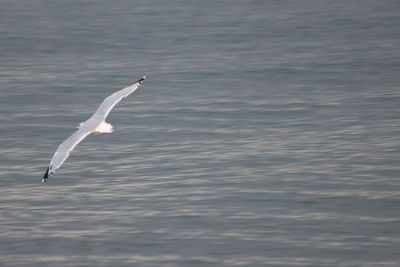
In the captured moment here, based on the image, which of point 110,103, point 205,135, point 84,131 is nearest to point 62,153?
point 84,131

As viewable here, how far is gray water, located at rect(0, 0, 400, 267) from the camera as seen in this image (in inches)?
553

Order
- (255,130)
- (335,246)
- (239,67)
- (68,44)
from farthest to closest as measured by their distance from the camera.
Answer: (68,44)
(239,67)
(255,130)
(335,246)

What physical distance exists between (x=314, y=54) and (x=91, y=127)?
997 centimetres

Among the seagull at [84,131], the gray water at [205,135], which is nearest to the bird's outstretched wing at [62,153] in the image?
the seagull at [84,131]

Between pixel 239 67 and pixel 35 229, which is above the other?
pixel 239 67

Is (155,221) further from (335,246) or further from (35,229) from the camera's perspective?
(335,246)

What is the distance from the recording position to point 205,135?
18438mm

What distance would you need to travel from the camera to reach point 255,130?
738 inches

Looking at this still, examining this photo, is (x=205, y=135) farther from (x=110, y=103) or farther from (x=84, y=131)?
(x=84, y=131)

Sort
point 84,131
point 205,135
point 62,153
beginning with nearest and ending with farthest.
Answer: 1. point 62,153
2. point 84,131
3. point 205,135

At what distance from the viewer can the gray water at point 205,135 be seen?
46.1 ft

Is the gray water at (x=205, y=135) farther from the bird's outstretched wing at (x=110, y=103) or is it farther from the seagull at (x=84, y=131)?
the bird's outstretched wing at (x=110, y=103)

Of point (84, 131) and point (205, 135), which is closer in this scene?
point (84, 131)

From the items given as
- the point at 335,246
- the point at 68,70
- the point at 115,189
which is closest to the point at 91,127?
the point at 115,189
